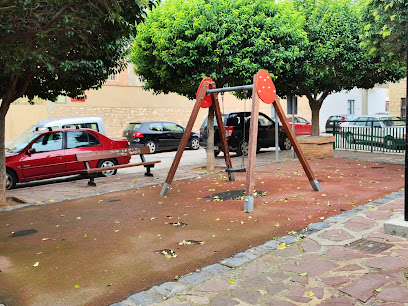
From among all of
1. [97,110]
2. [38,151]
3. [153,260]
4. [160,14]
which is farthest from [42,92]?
[97,110]

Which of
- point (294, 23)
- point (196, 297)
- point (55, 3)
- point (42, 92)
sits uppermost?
point (294, 23)

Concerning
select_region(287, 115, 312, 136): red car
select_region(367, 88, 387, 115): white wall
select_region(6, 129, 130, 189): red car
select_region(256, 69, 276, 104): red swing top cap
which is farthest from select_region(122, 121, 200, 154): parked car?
select_region(367, 88, 387, 115): white wall

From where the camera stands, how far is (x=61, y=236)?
5441 mm

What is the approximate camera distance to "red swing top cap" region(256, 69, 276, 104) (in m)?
6.98

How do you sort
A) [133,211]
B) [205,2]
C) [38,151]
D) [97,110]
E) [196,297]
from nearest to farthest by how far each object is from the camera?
[196,297] < [133,211] < [38,151] < [205,2] < [97,110]

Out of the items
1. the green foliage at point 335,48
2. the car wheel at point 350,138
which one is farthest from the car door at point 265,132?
the car wheel at point 350,138

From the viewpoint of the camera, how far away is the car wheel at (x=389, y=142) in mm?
14253

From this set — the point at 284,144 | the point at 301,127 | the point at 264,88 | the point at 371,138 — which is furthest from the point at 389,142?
the point at 301,127

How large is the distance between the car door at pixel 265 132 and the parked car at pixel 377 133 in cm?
259

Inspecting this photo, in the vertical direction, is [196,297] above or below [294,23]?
below

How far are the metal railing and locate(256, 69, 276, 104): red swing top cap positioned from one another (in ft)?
27.3

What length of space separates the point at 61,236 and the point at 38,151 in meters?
5.19

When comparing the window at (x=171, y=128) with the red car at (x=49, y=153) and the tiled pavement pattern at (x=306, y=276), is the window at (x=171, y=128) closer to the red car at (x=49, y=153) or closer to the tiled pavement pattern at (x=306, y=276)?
the red car at (x=49, y=153)

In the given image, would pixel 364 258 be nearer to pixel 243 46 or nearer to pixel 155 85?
pixel 243 46
